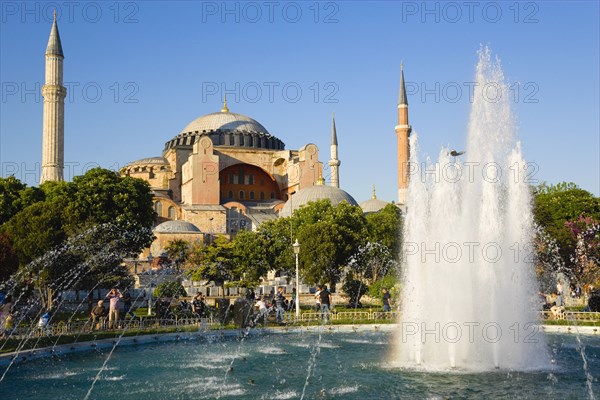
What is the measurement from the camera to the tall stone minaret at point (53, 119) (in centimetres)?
4841

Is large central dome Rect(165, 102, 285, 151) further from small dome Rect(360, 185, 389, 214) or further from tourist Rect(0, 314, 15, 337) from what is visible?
tourist Rect(0, 314, 15, 337)

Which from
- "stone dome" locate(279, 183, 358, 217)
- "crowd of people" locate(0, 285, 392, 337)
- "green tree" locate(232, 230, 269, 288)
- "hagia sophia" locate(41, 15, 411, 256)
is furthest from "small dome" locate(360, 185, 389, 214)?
"crowd of people" locate(0, 285, 392, 337)

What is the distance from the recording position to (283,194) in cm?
6675

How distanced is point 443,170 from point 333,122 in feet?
187

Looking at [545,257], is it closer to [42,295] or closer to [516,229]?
[516,229]

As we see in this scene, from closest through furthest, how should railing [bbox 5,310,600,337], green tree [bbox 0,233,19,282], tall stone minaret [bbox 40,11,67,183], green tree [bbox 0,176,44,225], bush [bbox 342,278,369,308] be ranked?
1. railing [bbox 5,310,600,337]
2. green tree [bbox 0,233,19,282]
3. bush [bbox 342,278,369,308]
4. green tree [bbox 0,176,44,225]
5. tall stone minaret [bbox 40,11,67,183]

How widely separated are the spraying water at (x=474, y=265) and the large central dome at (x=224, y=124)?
185ft

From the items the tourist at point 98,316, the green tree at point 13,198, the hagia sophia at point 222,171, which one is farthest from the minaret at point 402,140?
the tourist at point 98,316

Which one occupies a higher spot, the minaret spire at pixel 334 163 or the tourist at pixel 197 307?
the minaret spire at pixel 334 163

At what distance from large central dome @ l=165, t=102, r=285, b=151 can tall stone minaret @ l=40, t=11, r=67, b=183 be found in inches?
703

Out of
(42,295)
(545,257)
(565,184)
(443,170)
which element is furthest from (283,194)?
(443,170)

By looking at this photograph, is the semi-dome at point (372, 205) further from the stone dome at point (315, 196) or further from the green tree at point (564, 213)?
the green tree at point (564, 213)

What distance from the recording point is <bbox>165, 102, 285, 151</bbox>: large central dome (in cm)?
6794

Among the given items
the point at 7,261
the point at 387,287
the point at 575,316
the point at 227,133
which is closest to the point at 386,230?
the point at 387,287
